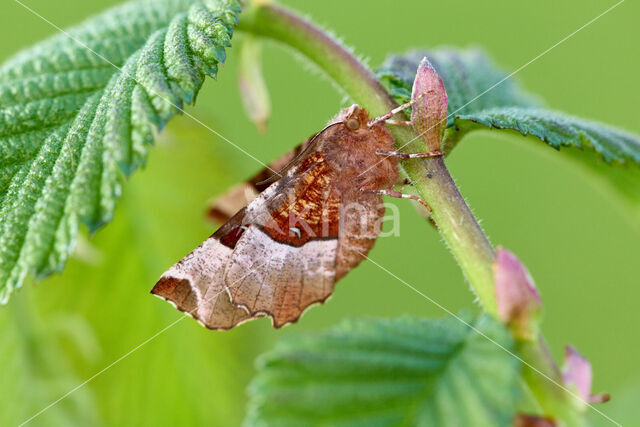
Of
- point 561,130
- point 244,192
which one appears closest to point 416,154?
point 561,130

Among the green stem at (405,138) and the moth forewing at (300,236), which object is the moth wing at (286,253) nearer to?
the moth forewing at (300,236)

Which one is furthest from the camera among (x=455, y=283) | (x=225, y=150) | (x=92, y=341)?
(x=455, y=283)

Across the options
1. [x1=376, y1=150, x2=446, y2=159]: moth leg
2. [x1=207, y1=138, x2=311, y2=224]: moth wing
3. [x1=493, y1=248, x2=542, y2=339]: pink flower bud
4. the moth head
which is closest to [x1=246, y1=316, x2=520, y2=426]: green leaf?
[x1=493, y1=248, x2=542, y2=339]: pink flower bud

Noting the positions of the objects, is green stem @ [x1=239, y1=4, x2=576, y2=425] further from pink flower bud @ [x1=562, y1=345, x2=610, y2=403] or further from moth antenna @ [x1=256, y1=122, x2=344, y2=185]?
moth antenna @ [x1=256, y1=122, x2=344, y2=185]

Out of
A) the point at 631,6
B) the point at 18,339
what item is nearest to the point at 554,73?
the point at 631,6

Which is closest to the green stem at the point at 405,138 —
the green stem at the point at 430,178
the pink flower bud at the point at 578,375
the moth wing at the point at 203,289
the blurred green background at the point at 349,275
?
the green stem at the point at 430,178

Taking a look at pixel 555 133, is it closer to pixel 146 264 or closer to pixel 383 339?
pixel 383 339
